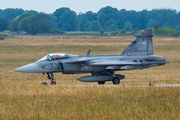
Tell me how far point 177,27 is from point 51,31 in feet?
435

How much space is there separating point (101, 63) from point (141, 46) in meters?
3.68

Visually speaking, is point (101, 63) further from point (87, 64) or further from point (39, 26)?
point (39, 26)

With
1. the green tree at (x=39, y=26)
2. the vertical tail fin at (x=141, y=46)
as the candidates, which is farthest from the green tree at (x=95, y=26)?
the vertical tail fin at (x=141, y=46)

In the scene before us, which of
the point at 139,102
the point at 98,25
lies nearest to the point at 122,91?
the point at 139,102

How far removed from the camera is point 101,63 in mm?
21594

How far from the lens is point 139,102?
1417cm

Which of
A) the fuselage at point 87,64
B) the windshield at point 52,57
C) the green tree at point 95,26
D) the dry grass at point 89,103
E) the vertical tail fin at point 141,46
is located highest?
the green tree at point 95,26

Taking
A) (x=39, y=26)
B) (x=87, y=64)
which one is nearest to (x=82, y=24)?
(x=39, y=26)

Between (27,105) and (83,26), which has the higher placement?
(83,26)

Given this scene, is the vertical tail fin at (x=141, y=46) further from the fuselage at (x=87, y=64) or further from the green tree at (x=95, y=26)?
the green tree at (x=95, y=26)

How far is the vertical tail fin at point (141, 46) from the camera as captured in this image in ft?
75.5

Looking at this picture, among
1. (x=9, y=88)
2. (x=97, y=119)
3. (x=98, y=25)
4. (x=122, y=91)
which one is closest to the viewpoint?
(x=97, y=119)

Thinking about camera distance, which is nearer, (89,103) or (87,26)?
(89,103)

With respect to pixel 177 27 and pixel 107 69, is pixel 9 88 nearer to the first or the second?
pixel 107 69
